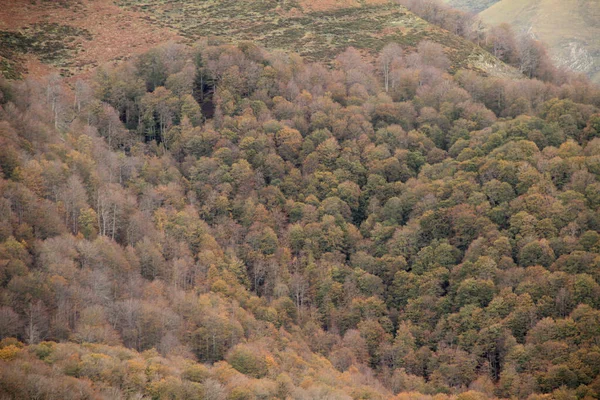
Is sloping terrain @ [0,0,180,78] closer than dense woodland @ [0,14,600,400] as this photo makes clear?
No

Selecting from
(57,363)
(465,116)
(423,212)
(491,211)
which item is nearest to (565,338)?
(491,211)

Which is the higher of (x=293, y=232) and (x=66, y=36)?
(x=66, y=36)

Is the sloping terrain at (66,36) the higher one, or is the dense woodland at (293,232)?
the sloping terrain at (66,36)

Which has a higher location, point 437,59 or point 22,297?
point 437,59

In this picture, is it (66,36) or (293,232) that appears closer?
(293,232)

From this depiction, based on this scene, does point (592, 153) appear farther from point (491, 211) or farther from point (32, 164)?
point (32, 164)

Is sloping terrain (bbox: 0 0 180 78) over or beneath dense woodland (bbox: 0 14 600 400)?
over

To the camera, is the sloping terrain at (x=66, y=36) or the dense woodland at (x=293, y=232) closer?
the dense woodland at (x=293, y=232)

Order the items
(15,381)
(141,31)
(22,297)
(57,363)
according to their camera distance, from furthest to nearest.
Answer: (141,31) → (22,297) → (57,363) → (15,381)
